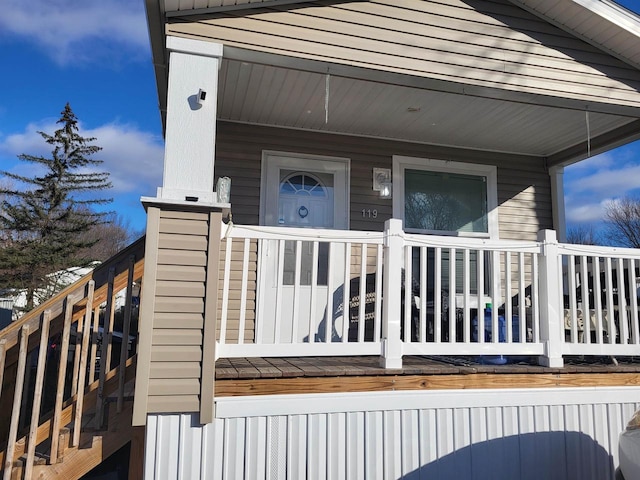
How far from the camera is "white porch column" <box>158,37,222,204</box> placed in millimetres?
2908

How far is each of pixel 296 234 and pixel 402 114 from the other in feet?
7.41

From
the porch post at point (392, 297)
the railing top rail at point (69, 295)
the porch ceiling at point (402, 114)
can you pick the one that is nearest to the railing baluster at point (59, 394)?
the railing top rail at point (69, 295)

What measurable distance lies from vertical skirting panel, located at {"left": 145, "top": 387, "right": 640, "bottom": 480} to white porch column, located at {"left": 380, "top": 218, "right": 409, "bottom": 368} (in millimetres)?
254

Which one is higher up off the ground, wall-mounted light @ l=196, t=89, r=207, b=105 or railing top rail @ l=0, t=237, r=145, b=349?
wall-mounted light @ l=196, t=89, r=207, b=105

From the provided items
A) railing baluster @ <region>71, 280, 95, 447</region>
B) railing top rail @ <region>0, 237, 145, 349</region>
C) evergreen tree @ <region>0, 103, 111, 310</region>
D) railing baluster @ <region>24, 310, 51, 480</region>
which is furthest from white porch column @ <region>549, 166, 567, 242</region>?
evergreen tree @ <region>0, 103, 111, 310</region>

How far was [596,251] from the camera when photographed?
3.60 metres

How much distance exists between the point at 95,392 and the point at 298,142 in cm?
312

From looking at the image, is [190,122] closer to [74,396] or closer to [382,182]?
[74,396]

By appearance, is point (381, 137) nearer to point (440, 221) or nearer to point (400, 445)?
point (440, 221)

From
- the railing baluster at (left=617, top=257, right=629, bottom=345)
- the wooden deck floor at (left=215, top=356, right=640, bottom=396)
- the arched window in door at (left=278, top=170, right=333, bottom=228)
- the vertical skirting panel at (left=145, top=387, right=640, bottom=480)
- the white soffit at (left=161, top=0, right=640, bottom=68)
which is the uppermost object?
the white soffit at (left=161, top=0, right=640, bottom=68)

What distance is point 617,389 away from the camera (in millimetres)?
3354

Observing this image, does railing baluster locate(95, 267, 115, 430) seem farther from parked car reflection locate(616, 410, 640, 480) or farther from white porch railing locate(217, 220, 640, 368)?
parked car reflection locate(616, 410, 640, 480)

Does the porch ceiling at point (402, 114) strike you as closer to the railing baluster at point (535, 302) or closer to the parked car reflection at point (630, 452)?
the railing baluster at point (535, 302)

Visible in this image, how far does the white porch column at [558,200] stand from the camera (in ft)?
19.1
